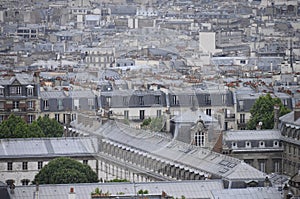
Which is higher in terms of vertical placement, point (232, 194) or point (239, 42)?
point (232, 194)

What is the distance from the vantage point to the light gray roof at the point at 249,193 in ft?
94.6

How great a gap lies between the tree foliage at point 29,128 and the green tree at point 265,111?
4493 millimetres

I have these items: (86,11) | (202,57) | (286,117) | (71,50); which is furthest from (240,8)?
(286,117)

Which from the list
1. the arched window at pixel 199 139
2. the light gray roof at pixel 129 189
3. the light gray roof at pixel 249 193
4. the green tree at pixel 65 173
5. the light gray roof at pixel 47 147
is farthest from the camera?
the light gray roof at pixel 47 147

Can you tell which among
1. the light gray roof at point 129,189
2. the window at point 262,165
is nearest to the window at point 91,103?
the window at point 262,165

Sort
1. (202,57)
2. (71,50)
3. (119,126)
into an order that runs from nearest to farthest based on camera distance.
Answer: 1. (119,126)
2. (202,57)
3. (71,50)

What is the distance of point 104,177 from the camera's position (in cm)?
3691

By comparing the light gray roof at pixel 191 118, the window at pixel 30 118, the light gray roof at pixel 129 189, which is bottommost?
the window at pixel 30 118

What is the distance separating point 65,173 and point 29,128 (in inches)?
388

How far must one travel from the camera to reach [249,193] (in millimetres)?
29156

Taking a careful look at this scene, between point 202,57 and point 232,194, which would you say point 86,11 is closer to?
point 202,57

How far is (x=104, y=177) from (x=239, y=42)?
2742 inches

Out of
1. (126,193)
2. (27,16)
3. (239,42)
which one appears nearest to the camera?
(126,193)

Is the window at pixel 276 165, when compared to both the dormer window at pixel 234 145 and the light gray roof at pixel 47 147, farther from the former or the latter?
the light gray roof at pixel 47 147
